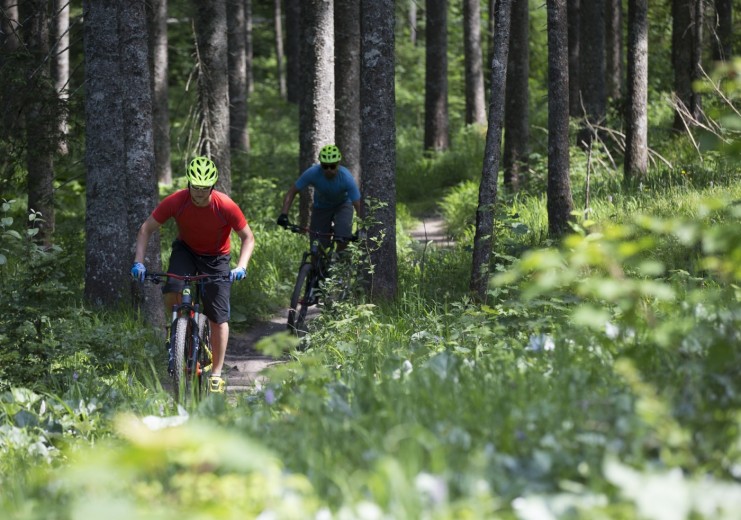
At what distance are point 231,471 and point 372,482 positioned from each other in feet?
2.20

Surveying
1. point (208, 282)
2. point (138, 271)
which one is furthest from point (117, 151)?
point (138, 271)

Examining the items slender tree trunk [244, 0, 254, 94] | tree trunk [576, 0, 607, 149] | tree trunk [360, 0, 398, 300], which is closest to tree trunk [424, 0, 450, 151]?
tree trunk [576, 0, 607, 149]

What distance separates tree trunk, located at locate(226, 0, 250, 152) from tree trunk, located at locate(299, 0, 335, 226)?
34.3ft

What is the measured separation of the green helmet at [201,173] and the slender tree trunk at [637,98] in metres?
8.36

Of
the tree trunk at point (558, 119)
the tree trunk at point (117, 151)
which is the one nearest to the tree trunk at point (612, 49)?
the tree trunk at point (558, 119)

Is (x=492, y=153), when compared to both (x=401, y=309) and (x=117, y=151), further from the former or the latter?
(x=117, y=151)

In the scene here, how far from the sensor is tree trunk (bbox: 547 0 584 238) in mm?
11609

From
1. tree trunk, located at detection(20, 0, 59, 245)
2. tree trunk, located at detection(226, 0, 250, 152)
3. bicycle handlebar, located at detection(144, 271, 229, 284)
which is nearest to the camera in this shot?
bicycle handlebar, located at detection(144, 271, 229, 284)

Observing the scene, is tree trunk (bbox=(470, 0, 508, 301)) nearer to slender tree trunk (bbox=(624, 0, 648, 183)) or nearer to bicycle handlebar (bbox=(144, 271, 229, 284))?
bicycle handlebar (bbox=(144, 271, 229, 284))

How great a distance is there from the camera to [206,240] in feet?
25.8

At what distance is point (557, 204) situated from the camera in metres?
11.7

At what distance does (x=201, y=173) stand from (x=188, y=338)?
4.59ft

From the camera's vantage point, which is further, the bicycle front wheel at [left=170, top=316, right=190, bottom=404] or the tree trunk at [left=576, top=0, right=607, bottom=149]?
the tree trunk at [left=576, top=0, right=607, bottom=149]

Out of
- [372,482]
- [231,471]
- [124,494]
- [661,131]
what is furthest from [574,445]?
[661,131]
